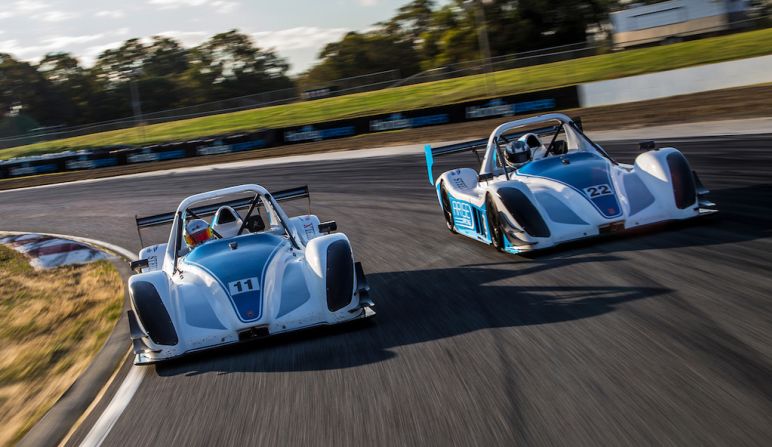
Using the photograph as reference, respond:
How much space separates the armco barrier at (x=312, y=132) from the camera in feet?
80.0

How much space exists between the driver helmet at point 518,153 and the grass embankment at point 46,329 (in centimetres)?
442

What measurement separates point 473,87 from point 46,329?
1217 inches

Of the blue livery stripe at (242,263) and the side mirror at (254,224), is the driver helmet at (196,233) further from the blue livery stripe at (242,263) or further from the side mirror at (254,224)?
the blue livery stripe at (242,263)

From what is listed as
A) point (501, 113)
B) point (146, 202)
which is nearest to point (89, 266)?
point (146, 202)

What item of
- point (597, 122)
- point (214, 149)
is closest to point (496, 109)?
point (597, 122)

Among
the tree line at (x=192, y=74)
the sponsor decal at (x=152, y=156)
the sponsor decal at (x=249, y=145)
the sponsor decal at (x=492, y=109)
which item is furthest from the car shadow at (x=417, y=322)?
the tree line at (x=192, y=74)

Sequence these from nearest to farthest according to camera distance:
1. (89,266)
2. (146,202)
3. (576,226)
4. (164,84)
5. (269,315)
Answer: (269,315) < (576,226) < (89,266) < (146,202) < (164,84)

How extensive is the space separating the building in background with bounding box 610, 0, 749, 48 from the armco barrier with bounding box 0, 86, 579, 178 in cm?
2011

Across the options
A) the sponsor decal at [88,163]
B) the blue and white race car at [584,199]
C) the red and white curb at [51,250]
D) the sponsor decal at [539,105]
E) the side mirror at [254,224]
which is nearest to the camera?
the blue and white race car at [584,199]

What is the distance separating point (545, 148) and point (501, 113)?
54.6 feet

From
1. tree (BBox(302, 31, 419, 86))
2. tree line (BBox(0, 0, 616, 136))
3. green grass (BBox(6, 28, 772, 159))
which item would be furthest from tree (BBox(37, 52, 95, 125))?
green grass (BBox(6, 28, 772, 159))

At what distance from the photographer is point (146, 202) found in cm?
2009

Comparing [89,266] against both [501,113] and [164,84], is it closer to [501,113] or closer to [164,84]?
[501,113]

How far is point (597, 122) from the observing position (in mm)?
20359
